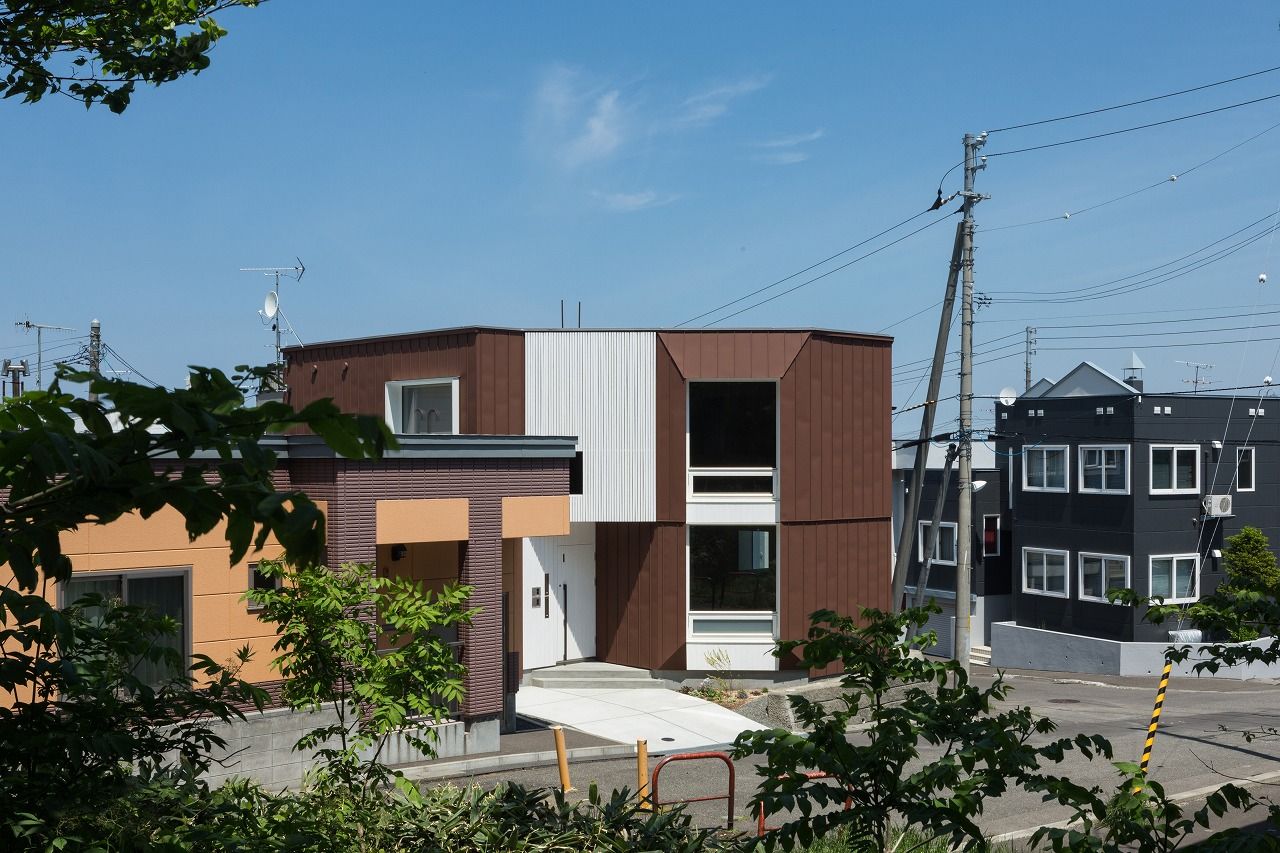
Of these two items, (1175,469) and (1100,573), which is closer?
(1175,469)

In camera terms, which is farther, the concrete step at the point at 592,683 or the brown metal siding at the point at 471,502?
the concrete step at the point at 592,683

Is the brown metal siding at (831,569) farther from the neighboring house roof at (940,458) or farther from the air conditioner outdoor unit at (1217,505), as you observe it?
the neighboring house roof at (940,458)

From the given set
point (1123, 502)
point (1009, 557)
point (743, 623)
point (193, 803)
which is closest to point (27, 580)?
point (193, 803)

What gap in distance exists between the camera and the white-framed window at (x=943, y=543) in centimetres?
4094

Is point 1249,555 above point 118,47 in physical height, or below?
below

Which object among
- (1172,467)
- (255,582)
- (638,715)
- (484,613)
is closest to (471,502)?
(484,613)

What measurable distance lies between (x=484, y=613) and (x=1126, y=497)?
24.0m

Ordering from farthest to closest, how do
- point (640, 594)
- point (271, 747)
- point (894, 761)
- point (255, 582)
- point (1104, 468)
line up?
point (1104, 468), point (640, 594), point (255, 582), point (271, 747), point (894, 761)

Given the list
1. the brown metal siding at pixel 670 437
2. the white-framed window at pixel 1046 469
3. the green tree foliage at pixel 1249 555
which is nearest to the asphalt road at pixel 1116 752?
the green tree foliage at pixel 1249 555

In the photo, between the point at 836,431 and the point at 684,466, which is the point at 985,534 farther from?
the point at 684,466

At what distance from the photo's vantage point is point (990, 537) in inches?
1553

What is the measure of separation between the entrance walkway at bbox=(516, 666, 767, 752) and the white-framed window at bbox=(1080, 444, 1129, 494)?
61.6 feet

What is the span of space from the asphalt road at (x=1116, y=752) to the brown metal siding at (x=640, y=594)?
459cm

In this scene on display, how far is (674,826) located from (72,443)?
416cm
